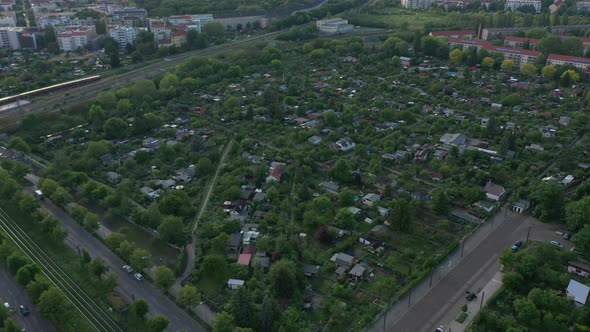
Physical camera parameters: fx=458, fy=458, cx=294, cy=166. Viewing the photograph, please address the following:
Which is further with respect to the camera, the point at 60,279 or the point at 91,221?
the point at 91,221

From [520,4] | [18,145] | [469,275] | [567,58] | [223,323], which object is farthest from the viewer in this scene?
[520,4]

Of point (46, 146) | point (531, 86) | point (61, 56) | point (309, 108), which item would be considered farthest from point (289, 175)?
point (61, 56)

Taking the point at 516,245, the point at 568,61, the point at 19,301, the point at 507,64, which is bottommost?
the point at 19,301

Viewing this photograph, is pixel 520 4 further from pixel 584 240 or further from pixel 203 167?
pixel 203 167

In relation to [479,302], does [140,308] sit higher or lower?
higher

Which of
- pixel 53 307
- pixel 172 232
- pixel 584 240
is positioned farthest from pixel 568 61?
pixel 53 307

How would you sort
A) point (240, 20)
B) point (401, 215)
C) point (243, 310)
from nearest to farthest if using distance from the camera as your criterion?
point (243, 310) → point (401, 215) → point (240, 20)
